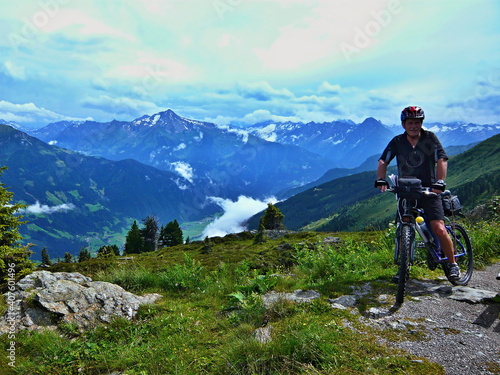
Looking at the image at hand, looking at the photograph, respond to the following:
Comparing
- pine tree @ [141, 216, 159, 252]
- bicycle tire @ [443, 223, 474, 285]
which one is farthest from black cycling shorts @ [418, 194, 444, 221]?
pine tree @ [141, 216, 159, 252]

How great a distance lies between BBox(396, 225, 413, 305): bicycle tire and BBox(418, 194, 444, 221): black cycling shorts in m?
0.61

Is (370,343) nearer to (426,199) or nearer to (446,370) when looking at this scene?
(446,370)

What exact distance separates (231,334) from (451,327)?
3599mm

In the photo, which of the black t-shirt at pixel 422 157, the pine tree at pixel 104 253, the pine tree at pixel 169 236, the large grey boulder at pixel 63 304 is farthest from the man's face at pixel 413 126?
the pine tree at pixel 169 236

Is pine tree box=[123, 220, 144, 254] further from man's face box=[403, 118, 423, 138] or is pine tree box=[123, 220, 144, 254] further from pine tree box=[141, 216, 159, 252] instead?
man's face box=[403, 118, 423, 138]

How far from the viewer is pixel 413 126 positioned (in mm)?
6543

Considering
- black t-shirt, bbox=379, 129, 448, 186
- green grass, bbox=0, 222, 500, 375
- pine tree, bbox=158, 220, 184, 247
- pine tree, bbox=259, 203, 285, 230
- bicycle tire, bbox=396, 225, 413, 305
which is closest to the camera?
green grass, bbox=0, 222, 500, 375

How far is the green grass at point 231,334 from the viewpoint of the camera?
374 cm

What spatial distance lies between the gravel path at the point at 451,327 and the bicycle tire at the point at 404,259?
256 mm

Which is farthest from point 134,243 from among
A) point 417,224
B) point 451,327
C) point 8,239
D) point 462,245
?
point 451,327

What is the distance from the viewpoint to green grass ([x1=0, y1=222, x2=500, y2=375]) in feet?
12.3

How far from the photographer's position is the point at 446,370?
11.6ft

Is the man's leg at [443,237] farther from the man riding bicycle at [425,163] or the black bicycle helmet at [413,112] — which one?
the black bicycle helmet at [413,112]

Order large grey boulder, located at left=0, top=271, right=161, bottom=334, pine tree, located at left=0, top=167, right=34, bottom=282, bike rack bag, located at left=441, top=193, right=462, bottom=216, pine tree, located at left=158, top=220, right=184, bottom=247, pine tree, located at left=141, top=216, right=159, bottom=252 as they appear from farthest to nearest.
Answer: pine tree, located at left=158, top=220, right=184, bottom=247 < pine tree, located at left=141, top=216, right=159, bottom=252 < pine tree, located at left=0, top=167, right=34, bottom=282 < bike rack bag, located at left=441, top=193, right=462, bottom=216 < large grey boulder, located at left=0, top=271, right=161, bottom=334
